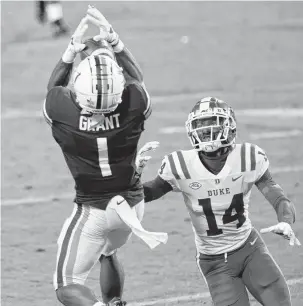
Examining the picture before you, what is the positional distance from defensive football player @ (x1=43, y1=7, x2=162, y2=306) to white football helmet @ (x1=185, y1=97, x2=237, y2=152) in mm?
392

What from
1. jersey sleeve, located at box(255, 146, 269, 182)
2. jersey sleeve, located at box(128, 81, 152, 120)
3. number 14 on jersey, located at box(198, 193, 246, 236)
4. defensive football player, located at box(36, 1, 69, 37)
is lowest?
defensive football player, located at box(36, 1, 69, 37)

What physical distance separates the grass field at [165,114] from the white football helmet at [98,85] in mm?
2107

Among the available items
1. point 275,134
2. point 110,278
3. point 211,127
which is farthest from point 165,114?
point 211,127

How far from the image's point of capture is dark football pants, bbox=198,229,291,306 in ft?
20.6

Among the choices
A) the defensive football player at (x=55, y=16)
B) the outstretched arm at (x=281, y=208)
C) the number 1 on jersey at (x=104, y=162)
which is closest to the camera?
the outstretched arm at (x=281, y=208)

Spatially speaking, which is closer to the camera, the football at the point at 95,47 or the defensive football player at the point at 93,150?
the defensive football player at the point at 93,150

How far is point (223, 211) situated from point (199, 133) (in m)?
0.55

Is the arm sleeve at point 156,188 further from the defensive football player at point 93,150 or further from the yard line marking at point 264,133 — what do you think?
the yard line marking at point 264,133

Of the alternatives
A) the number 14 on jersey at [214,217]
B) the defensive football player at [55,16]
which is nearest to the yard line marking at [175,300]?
the number 14 on jersey at [214,217]

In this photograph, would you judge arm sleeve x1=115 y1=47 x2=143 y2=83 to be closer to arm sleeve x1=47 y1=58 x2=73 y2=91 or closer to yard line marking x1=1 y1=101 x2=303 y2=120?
arm sleeve x1=47 y1=58 x2=73 y2=91

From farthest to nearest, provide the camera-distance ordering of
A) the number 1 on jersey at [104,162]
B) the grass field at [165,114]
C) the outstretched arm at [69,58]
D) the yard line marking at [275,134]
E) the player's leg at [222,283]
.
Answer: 1. the yard line marking at [275,134]
2. the grass field at [165,114]
3. the outstretched arm at [69,58]
4. the number 1 on jersey at [104,162]
5. the player's leg at [222,283]

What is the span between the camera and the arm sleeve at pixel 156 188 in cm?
673

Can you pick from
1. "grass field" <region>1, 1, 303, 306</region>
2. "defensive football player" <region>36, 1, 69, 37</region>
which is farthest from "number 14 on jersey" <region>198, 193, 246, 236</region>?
"defensive football player" <region>36, 1, 69, 37</region>

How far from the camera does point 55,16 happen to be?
19.3 metres
